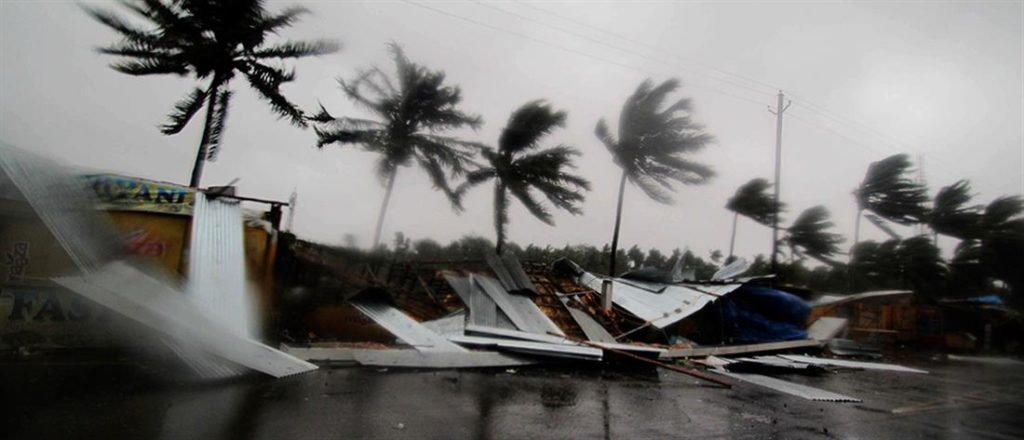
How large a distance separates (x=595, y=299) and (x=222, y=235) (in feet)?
25.6

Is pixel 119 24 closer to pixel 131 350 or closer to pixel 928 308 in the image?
pixel 131 350

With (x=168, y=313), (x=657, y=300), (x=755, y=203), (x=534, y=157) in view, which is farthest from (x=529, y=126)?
(x=168, y=313)

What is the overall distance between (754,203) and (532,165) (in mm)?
9608

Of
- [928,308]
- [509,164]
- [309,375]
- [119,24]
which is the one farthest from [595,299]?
[928,308]

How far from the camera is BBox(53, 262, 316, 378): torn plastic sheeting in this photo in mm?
5109

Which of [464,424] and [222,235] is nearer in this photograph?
[464,424]

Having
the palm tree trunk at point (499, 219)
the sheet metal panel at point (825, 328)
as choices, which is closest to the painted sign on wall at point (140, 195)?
the palm tree trunk at point (499, 219)

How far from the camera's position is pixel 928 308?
57.3ft

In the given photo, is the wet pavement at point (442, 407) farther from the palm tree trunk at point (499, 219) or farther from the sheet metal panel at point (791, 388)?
the palm tree trunk at point (499, 219)

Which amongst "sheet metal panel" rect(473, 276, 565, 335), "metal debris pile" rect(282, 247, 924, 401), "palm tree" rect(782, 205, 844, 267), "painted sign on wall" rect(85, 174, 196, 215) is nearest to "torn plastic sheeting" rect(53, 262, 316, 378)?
"metal debris pile" rect(282, 247, 924, 401)

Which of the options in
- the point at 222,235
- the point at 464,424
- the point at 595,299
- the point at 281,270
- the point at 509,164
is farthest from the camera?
the point at 509,164

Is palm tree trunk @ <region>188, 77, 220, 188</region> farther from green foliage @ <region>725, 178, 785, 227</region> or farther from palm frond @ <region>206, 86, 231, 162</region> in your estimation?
green foliage @ <region>725, 178, 785, 227</region>

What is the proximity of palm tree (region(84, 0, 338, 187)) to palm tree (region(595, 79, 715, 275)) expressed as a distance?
10499mm

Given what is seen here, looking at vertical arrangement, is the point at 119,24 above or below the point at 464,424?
above
